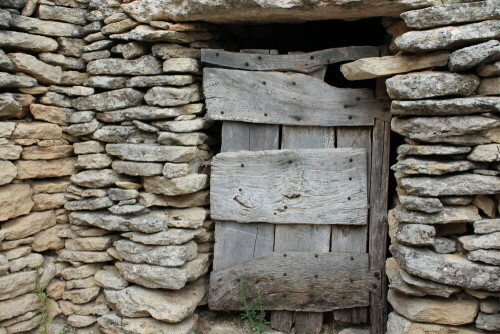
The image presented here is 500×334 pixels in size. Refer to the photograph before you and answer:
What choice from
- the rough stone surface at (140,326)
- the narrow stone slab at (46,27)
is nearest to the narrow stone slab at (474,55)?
the rough stone surface at (140,326)

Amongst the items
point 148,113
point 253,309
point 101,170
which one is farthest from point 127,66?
point 253,309

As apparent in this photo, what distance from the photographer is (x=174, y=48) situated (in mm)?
3549

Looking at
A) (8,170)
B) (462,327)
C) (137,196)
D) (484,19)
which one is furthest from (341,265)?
(8,170)

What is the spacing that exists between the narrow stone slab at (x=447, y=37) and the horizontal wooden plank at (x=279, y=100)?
639 millimetres

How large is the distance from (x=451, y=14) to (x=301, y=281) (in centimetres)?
200

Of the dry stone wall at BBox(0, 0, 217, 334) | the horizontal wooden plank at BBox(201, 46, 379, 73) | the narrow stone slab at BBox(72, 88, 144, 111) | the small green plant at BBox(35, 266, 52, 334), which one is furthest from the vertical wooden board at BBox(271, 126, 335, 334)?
the small green plant at BBox(35, 266, 52, 334)

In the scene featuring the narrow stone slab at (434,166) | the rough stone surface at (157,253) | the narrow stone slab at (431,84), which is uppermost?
the narrow stone slab at (431,84)

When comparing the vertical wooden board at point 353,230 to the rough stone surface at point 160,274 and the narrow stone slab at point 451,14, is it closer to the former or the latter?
the narrow stone slab at point 451,14

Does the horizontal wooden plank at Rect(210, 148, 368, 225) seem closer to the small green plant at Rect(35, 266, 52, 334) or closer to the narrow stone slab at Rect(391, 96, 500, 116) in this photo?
the narrow stone slab at Rect(391, 96, 500, 116)

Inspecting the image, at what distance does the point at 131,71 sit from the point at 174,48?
35cm

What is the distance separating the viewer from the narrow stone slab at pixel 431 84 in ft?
9.46

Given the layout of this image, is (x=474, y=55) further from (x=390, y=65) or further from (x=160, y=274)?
(x=160, y=274)

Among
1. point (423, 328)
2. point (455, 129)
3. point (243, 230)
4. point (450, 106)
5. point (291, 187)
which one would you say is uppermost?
point (450, 106)

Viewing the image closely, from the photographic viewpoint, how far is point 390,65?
311cm
